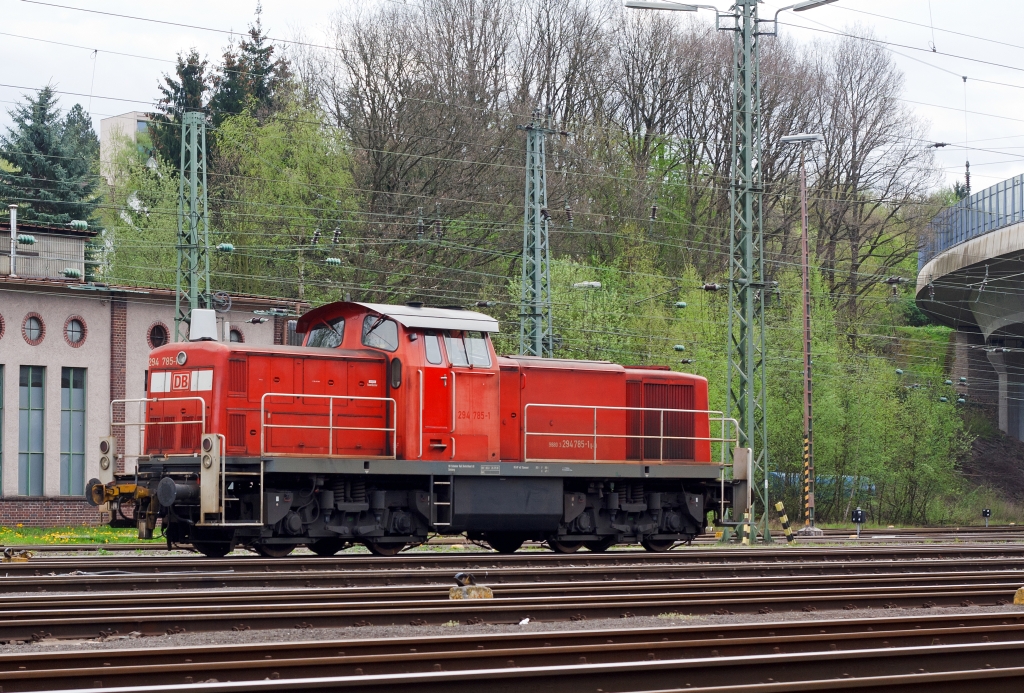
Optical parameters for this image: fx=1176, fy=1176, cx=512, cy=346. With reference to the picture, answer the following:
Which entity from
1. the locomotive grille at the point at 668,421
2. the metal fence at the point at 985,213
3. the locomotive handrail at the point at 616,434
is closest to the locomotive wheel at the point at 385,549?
the locomotive handrail at the point at 616,434

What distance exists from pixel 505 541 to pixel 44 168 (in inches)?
1508

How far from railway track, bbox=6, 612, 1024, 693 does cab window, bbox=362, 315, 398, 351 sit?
9440 mm

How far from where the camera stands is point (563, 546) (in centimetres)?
1947

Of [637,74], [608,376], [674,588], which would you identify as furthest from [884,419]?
[674,588]

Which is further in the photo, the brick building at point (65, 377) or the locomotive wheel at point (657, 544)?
the brick building at point (65, 377)

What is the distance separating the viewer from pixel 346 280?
141 ft

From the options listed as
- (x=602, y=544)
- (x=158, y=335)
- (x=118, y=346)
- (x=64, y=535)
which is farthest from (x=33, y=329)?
(x=602, y=544)

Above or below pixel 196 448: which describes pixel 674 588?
below

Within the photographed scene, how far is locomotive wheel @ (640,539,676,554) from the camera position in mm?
20141

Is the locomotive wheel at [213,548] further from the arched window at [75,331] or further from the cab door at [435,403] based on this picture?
the arched window at [75,331]

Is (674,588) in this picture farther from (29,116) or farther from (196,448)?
(29,116)

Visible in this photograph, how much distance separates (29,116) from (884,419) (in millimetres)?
38273

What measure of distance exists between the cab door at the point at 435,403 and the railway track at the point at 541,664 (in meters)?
8.84

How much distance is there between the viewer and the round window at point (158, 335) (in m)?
33.4
